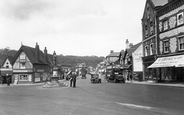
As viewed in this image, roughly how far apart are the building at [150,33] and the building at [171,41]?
1248 millimetres

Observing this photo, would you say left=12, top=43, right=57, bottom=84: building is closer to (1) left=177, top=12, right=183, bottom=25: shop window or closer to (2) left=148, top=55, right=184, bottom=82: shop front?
(2) left=148, top=55, right=184, bottom=82: shop front

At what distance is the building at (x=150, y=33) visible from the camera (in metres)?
32.2

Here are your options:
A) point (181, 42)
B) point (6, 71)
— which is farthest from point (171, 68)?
point (6, 71)

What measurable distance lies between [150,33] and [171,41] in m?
6.62

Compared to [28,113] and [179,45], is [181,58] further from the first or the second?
[28,113]

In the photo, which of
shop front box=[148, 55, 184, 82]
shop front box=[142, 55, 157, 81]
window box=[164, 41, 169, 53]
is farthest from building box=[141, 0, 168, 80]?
shop front box=[148, 55, 184, 82]

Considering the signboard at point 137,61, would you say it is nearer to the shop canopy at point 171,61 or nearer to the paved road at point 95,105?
the shop canopy at point 171,61

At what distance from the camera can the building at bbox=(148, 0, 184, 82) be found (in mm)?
26156

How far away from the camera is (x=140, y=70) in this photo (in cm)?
4062

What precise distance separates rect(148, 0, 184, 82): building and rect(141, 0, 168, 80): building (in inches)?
49.1

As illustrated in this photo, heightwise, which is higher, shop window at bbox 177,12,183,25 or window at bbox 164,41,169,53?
shop window at bbox 177,12,183,25

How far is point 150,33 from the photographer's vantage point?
34.4m

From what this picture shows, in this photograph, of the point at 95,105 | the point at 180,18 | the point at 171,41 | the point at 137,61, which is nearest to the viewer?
the point at 95,105

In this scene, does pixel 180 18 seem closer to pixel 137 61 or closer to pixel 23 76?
pixel 137 61
